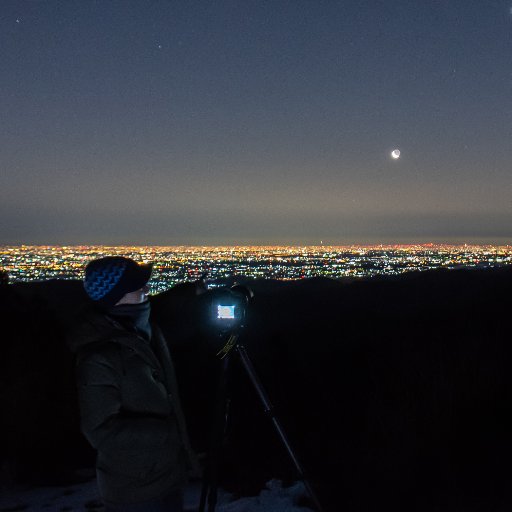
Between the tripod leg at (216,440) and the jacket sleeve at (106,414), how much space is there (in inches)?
46.2

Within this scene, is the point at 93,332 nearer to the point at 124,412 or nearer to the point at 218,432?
the point at 124,412

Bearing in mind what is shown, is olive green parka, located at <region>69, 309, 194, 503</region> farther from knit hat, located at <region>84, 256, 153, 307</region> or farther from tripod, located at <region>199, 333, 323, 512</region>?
tripod, located at <region>199, 333, 323, 512</region>

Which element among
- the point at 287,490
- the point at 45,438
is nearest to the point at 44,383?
the point at 45,438

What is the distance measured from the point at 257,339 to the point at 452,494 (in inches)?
364

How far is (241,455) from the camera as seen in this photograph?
6.46 meters

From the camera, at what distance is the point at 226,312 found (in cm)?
319

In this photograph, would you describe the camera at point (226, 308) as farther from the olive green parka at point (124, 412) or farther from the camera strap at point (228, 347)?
the olive green parka at point (124, 412)

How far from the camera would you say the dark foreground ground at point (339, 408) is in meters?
4.45

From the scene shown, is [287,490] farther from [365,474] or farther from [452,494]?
[452,494]

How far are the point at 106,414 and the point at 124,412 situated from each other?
0.39 feet

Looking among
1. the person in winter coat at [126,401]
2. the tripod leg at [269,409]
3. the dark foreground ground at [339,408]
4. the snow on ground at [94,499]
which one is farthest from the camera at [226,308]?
the snow on ground at [94,499]

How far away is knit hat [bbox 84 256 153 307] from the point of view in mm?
2158

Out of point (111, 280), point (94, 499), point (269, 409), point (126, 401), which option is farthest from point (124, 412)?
point (94, 499)

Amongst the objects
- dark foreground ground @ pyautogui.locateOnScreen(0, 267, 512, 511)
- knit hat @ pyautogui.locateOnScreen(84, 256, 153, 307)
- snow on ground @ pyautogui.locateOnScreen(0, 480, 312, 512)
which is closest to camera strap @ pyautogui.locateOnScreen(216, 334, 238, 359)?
dark foreground ground @ pyautogui.locateOnScreen(0, 267, 512, 511)
